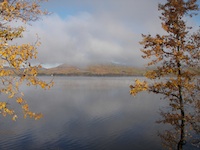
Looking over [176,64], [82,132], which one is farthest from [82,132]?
[176,64]

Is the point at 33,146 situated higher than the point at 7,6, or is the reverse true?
the point at 7,6

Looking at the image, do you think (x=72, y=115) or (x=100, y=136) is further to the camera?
(x=72, y=115)

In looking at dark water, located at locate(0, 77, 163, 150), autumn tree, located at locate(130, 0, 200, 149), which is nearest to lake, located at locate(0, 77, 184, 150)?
dark water, located at locate(0, 77, 163, 150)

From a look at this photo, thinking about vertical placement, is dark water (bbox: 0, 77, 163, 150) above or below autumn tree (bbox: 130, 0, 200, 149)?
below

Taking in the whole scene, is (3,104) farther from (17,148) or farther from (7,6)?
(17,148)

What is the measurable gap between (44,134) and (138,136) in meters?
18.3

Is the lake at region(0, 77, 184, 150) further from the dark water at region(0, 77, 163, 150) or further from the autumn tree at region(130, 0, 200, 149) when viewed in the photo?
the autumn tree at region(130, 0, 200, 149)

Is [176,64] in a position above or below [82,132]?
above

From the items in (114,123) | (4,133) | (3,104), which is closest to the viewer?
(3,104)

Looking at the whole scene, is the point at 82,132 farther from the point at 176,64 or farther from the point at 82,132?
the point at 176,64

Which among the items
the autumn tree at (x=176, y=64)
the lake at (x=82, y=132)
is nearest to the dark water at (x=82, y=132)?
the lake at (x=82, y=132)

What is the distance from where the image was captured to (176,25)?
2427cm

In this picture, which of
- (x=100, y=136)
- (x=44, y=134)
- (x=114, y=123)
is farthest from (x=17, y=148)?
(x=114, y=123)

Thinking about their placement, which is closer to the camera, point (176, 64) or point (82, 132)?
point (176, 64)
